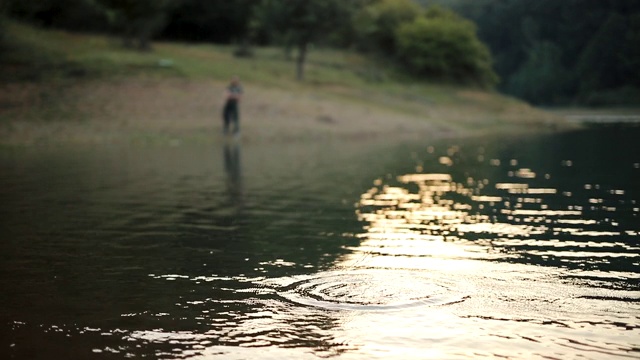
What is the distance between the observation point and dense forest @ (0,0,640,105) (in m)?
61.9

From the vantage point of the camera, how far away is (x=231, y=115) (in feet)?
138

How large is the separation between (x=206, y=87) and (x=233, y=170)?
73.6 feet

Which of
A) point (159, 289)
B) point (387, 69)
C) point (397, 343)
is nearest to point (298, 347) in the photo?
point (397, 343)

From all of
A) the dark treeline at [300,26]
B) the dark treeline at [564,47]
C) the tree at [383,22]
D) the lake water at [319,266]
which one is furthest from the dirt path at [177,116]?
the dark treeline at [564,47]

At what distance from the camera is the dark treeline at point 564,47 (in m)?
110

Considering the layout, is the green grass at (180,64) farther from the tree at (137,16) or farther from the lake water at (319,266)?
the lake water at (319,266)

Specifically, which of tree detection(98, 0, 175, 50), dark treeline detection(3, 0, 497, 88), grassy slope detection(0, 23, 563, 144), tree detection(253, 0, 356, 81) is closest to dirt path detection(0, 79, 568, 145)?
grassy slope detection(0, 23, 563, 144)

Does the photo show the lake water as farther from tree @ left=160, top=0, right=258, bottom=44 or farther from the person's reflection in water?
tree @ left=160, top=0, right=258, bottom=44

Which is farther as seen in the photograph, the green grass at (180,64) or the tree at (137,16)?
the tree at (137,16)

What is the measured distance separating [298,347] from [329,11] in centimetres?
5518

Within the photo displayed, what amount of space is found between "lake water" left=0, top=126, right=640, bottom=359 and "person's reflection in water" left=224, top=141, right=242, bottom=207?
160mm

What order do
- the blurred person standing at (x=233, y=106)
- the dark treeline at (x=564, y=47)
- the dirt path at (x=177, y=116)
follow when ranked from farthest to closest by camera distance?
1. the dark treeline at (x=564, y=47)
2. the dirt path at (x=177, y=116)
3. the blurred person standing at (x=233, y=106)

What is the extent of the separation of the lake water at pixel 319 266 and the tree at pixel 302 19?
124 ft

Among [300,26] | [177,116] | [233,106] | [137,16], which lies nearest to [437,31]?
[300,26]
